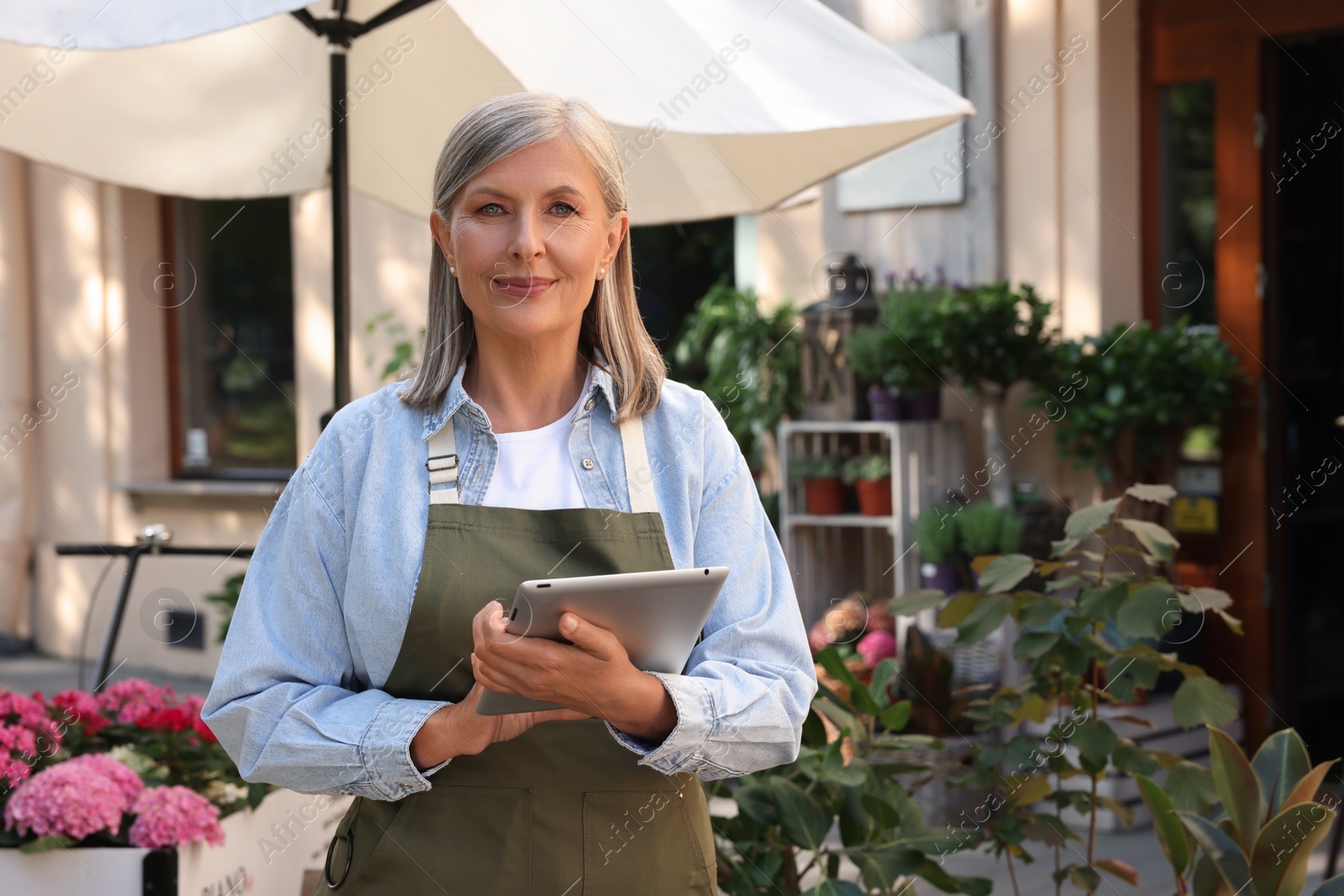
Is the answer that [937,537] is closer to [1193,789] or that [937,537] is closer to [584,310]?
[1193,789]

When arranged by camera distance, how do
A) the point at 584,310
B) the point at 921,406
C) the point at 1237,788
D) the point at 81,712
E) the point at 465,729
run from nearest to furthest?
the point at 465,729 → the point at 584,310 → the point at 1237,788 → the point at 81,712 → the point at 921,406

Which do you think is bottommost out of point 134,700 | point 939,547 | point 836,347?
point 134,700

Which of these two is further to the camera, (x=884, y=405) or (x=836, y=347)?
(x=836, y=347)

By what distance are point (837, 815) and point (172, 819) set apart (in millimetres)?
1191

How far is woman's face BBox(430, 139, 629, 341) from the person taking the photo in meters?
1.53

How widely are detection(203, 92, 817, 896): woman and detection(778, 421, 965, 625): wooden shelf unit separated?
347 centimetres

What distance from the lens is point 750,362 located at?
5637 millimetres

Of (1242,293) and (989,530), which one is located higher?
(1242,293)

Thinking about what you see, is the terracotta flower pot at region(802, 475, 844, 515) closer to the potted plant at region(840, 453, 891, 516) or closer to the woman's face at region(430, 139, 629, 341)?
the potted plant at region(840, 453, 891, 516)

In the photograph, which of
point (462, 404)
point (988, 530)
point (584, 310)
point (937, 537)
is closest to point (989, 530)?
point (988, 530)

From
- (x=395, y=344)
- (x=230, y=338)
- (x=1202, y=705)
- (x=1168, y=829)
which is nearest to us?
(x=1168, y=829)

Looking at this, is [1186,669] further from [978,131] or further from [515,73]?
[978,131]

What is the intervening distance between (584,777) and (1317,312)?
13.9 ft

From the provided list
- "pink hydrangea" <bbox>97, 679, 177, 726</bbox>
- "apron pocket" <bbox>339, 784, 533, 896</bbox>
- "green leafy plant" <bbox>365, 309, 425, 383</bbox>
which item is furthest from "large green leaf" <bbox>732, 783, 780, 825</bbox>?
"green leafy plant" <bbox>365, 309, 425, 383</bbox>
